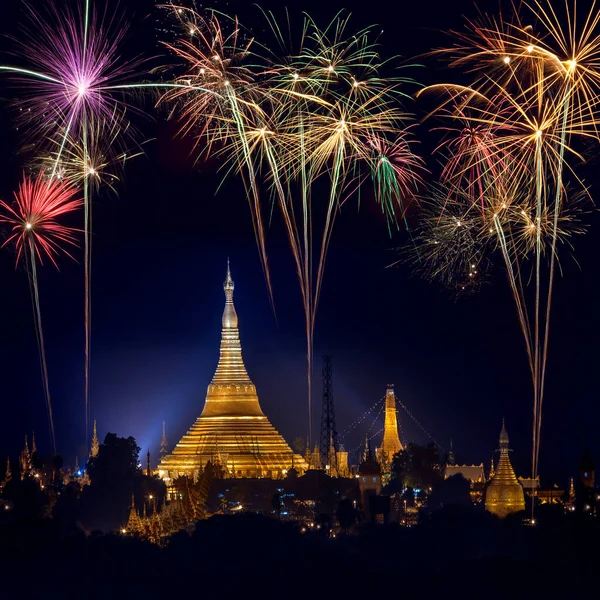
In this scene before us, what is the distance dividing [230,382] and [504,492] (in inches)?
599

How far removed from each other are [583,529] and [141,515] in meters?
17.7

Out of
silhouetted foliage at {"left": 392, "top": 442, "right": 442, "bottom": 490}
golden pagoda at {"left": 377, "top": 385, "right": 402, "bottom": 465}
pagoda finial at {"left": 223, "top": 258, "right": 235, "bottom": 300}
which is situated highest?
pagoda finial at {"left": 223, "top": 258, "right": 235, "bottom": 300}

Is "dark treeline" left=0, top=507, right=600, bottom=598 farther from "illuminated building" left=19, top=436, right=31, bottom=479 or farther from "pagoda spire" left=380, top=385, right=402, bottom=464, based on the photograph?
"pagoda spire" left=380, top=385, right=402, bottom=464

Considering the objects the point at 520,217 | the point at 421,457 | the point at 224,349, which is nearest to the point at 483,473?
the point at 421,457

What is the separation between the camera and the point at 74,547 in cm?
6756

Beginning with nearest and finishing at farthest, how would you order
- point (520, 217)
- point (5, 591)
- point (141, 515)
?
point (520, 217) < point (5, 591) < point (141, 515)

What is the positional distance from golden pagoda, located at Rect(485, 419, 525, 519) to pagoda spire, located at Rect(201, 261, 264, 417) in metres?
12.4

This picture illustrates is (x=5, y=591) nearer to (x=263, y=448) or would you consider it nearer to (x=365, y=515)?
A: (x=365, y=515)

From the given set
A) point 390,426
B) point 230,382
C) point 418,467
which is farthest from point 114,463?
point 390,426

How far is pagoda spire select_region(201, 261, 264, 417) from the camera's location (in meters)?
110

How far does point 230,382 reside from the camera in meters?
111

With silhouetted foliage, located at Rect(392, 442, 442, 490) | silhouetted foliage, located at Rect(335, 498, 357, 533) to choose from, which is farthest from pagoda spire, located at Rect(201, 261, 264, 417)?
silhouetted foliage, located at Rect(335, 498, 357, 533)

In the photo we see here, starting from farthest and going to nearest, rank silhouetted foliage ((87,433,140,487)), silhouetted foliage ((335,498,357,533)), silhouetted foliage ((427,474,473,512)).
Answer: silhouetted foliage ((427,474,473,512)) → silhouetted foliage ((87,433,140,487)) → silhouetted foliage ((335,498,357,533))

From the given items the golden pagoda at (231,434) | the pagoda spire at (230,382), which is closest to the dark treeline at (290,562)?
the golden pagoda at (231,434)
